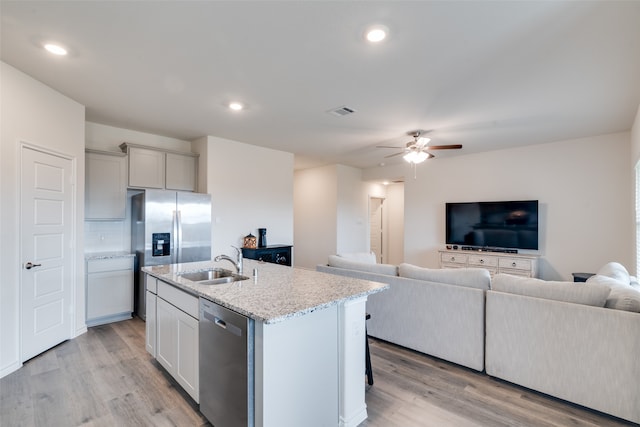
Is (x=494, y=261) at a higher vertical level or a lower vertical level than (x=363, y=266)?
lower

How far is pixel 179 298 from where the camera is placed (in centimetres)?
230

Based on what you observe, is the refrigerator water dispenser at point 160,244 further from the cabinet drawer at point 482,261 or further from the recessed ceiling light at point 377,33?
the cabinet drawer at point 482,261

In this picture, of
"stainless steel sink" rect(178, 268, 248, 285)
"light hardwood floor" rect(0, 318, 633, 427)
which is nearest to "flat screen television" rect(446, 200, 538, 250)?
"light hardwood floor" rect(0, 318, 633, 427)

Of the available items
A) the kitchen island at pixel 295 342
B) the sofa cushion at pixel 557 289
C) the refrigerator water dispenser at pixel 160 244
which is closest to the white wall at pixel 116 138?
the refrigerator water dispenser at pixel 160 244

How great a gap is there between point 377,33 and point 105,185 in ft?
13.2

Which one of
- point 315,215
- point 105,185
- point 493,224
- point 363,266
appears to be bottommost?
point 363,266

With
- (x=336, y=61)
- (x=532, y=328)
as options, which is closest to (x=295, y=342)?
(x=532, y=328)

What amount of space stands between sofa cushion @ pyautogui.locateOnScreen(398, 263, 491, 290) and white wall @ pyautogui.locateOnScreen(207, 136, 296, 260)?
315cm

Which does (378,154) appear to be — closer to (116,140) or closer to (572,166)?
(572,166)

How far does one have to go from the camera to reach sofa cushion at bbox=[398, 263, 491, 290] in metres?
2.76

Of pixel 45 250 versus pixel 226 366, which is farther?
pixel 45 250

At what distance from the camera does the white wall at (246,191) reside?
4.97 m

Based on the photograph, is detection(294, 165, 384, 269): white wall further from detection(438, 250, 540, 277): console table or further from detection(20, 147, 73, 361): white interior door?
detection(20, 147, 73, 361): white interior door

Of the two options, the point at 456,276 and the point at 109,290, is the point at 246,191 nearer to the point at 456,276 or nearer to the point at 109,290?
the point at 109,290
